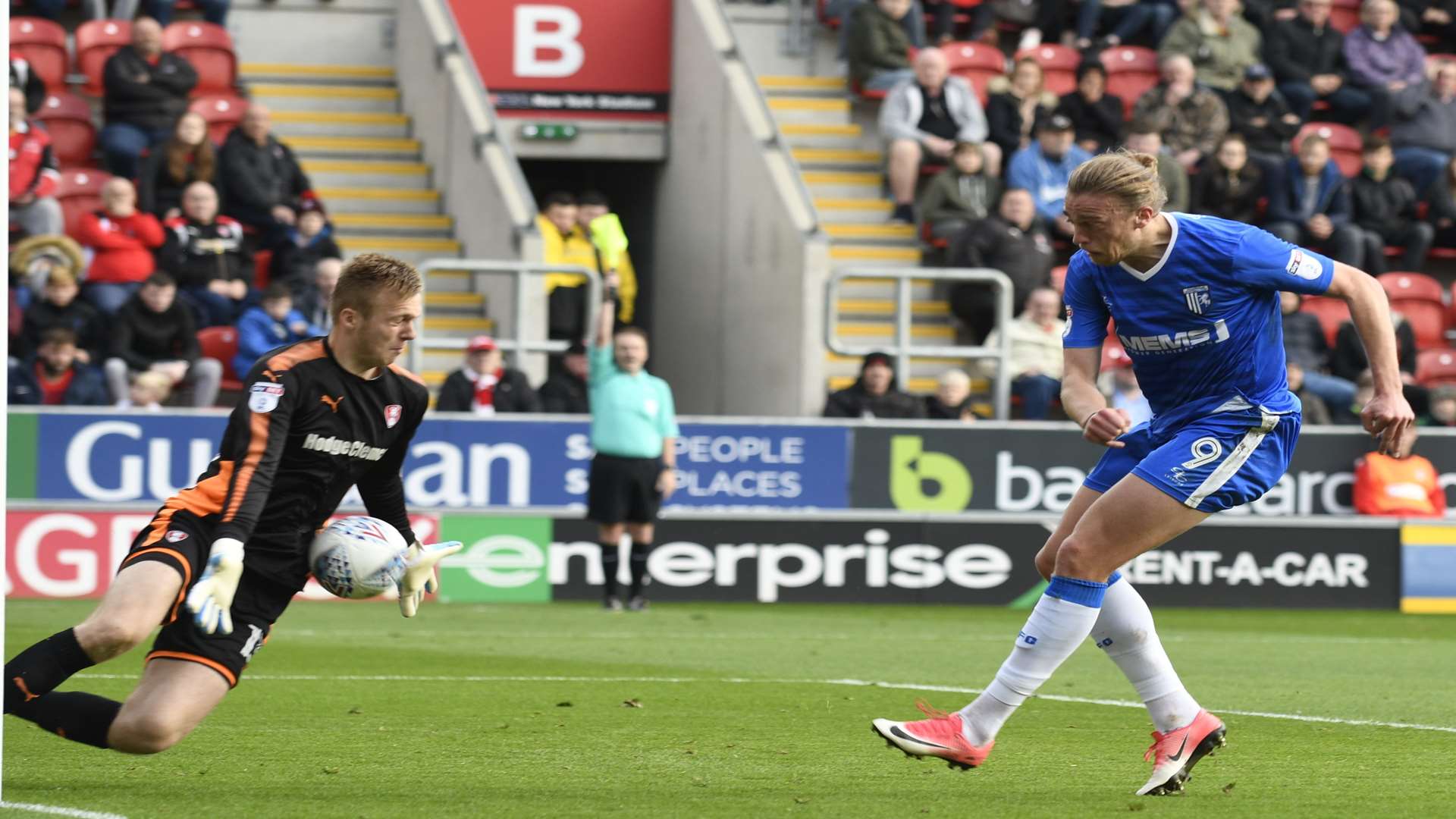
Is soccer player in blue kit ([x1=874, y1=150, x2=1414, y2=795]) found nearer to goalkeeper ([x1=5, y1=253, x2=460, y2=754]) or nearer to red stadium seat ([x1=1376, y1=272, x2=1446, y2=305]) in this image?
goalkeeper ([x1=5, y1=253, x2=460, y2=754])

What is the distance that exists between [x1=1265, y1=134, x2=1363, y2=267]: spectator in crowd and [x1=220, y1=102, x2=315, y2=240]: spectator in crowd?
28.7 ft

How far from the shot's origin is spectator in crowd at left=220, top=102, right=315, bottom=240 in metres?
17.4

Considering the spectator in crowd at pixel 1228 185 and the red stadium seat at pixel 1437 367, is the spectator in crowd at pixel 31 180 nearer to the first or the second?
the spectator in crowd at pixel 1228 185

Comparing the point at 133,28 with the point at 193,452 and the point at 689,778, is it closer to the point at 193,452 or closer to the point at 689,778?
the point at 193,452

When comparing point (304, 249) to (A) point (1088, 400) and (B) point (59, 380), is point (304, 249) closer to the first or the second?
(B) point (59, 380)

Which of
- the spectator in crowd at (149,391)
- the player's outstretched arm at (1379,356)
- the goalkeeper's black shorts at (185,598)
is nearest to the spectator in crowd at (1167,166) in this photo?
the spectator in crowd at (149,391)

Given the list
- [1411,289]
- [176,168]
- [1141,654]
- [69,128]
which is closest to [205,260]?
[176,168]

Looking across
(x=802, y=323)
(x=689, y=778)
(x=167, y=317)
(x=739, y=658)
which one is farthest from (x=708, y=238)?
(x=689, y=778)

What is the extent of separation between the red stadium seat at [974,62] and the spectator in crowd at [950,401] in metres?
4.85

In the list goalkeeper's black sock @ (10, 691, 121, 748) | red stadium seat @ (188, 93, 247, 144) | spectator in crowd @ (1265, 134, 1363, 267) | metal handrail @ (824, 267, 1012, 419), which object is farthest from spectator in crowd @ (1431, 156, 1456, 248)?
goalkeeper's black sock @ (10, 691, 121, 748)

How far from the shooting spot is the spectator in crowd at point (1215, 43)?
68.8ft

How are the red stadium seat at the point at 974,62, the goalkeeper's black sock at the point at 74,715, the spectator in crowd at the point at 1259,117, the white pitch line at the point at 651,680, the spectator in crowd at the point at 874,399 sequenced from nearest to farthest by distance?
the goalkeeper's black sock at the point at 74,715
the white pitch line at the point at 651,680
the spectator in crowd at the point at 874,399
the spectator in crowd at the point at 1259,117
the red stadium seat at the point at 974,62

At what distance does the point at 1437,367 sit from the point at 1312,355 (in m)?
1.30

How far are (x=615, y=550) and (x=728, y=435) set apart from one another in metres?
1.64
